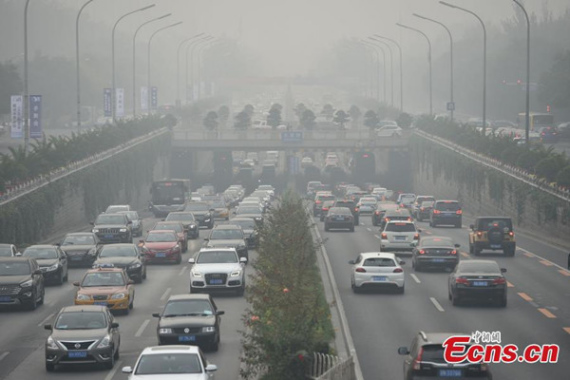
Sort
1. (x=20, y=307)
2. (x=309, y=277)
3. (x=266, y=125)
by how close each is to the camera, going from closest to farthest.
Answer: (x=309, y=277) < (x=20, y=307) < (x=266, y=125)

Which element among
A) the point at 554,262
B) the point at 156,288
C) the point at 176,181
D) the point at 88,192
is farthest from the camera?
the point at 176,181

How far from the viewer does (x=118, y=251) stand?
4784 cm

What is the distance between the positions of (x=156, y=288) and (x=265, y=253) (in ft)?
Answer: 31.8

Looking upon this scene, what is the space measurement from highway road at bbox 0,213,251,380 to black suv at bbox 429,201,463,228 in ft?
91.8

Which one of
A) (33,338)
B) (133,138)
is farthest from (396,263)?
(133,138)

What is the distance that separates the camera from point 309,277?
33062 mm

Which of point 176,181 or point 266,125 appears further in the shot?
point 266,125

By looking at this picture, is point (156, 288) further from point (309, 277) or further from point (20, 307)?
point (309, 277)

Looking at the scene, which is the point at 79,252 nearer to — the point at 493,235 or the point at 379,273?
the point at 379,273

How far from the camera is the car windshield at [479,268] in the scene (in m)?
39.4

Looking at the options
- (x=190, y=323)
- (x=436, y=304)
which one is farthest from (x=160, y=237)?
(x=190, y=323)

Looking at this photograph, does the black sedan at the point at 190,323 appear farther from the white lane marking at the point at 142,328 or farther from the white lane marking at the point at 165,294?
the white lane marking at the point at 165,294

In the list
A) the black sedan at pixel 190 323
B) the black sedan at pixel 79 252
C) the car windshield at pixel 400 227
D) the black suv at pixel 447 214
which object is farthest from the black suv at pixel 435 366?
the black suv at pixel 447 214

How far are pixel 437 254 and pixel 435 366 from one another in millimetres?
26086
